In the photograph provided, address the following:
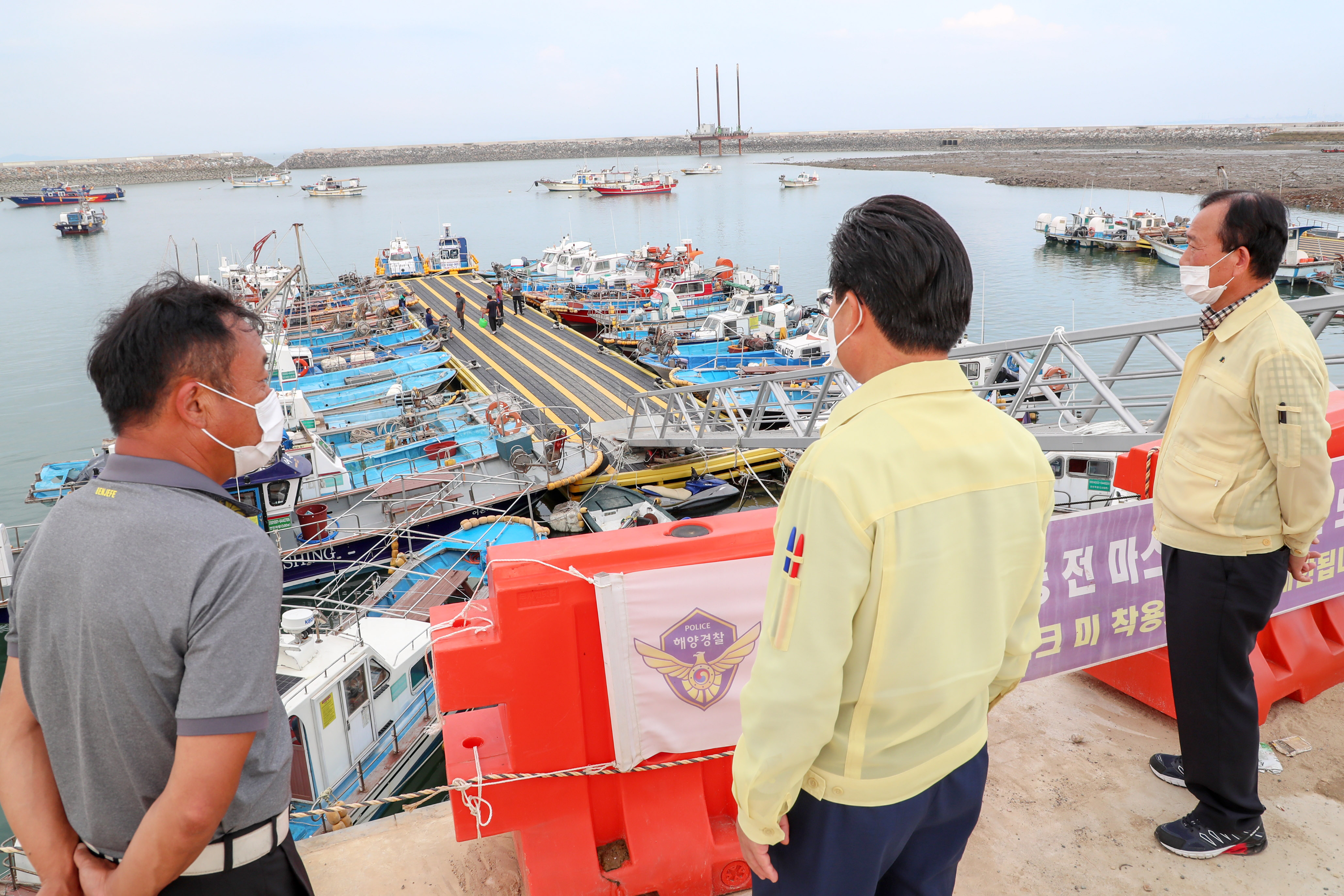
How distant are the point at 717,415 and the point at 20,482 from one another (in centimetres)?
2029

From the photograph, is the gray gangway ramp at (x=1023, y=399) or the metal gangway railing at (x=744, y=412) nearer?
the gray gangway ramp at (x=1023, y=399)

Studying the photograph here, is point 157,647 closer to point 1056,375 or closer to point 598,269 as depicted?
point 1056,375

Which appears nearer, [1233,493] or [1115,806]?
[1233,493]

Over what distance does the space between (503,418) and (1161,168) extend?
114 metres

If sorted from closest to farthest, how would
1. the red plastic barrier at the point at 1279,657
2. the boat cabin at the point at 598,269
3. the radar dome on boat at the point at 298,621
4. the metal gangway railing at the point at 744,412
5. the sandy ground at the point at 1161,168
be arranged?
the red plastic barrier at the point at 1279,657, the radar dome on boat at the point at 298,621, the metal gangway railing at the point at 744,412, the boat cabin at the point at 598,269, the sandy ground at the point at 1161,168

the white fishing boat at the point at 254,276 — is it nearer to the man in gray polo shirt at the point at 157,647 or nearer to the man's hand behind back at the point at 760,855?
the man in gray polo shirt at the point at 157,647

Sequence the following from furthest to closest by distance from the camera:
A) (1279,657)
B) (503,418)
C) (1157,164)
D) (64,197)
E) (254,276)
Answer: (64,197), (1157,164), (254,276), (503,418), (1279,657)

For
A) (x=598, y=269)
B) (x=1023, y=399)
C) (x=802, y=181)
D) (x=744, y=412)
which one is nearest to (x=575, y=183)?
(x=802, y=181)

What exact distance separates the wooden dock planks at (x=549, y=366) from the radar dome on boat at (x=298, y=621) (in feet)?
41.3

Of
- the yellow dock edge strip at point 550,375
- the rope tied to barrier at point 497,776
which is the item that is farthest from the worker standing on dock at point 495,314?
the rope tied to barrier at point 497,776

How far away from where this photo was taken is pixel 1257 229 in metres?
2.96

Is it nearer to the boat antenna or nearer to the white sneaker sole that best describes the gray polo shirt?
the white sneaker sole

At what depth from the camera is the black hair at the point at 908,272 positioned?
1650 millimetres

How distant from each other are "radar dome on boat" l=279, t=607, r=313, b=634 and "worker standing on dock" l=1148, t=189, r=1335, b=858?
7.30m
